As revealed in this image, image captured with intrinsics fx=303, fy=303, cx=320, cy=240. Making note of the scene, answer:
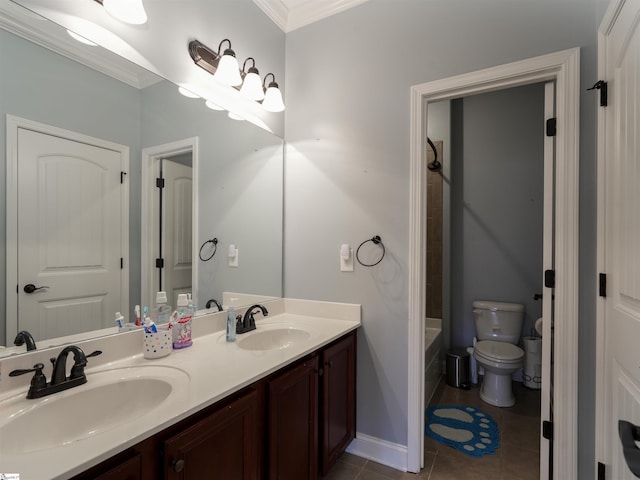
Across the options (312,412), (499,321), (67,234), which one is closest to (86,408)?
(67,234)

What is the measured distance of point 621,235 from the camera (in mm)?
1097

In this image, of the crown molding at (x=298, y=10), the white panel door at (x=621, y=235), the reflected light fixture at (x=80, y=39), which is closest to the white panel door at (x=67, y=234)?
the reflected light fixture at (x=80, y=39)

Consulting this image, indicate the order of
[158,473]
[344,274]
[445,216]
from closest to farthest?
1. [158,473]
2. [344,274]
3. [445,216]

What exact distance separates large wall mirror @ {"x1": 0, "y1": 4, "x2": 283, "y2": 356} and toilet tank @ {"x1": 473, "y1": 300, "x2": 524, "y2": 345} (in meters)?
2.27

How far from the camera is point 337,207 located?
1931mm

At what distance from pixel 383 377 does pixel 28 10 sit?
2217 mm

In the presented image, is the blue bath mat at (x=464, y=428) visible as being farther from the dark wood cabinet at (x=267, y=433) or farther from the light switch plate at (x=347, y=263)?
the light switch plate at (x=347, y=263)

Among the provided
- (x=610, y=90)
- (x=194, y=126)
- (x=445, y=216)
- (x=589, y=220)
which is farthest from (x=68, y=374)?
(x=445, y=216)

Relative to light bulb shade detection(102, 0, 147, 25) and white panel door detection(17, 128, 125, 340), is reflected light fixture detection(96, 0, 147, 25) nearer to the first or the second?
light bulb shade detection(102, 0, 147, 25)

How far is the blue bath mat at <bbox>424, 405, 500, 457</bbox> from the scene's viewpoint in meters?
1.93

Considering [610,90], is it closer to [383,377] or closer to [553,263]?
[553,263]

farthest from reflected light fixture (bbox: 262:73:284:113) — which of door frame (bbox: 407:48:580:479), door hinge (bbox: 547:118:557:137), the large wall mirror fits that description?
door hinge (bbox: 547:118:557:137)

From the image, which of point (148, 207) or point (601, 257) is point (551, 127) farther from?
point (148, 207)

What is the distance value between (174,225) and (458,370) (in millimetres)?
2659
